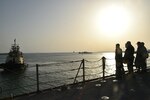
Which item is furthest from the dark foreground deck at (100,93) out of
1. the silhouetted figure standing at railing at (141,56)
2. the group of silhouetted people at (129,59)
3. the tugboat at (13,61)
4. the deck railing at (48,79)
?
the tugboat at (13,61)

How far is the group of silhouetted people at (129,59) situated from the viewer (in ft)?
45.0

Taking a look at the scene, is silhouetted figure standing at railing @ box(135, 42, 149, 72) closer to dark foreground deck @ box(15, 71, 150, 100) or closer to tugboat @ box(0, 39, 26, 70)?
dark foreground deck @ box(15, 71, 150, 100)

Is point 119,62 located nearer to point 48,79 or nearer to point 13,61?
point 48,79

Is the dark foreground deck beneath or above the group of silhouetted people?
beneath

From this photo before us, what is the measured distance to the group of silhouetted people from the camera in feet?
45.0

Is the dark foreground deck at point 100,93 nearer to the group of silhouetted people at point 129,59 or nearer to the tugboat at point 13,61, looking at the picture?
the group of silhouetted people at point 129,59

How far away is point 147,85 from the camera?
11.2m

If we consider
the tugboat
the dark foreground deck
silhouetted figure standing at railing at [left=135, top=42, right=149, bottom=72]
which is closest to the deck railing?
the dark foreground deck

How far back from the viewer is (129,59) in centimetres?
1443

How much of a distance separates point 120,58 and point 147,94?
4.55m

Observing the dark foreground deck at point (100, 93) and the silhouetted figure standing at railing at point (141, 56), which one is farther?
the silhouetted figure standing at railing at point (141, 56)

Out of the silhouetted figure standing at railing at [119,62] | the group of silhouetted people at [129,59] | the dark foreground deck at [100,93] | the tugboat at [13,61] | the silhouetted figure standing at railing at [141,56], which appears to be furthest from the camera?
the tugboat at [13,61]

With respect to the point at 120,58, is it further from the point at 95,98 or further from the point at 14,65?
the point at 14,65

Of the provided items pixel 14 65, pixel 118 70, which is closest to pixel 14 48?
pixel 14 65
